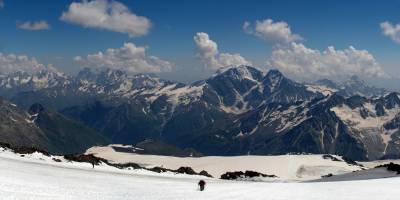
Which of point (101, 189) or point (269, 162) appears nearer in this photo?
point (101, 189)

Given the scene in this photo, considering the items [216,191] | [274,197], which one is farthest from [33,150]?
[274,197]

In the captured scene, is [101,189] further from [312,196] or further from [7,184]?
[312,196]

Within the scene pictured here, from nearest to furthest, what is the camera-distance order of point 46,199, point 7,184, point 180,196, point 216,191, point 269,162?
point 46,199 < point 7,184 < point 180,196 < point 216,191 < point 269,162

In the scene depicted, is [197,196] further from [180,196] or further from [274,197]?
[274,197]

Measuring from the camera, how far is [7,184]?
108 feet

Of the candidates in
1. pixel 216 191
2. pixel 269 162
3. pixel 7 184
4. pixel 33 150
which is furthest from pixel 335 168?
pixel 7 184

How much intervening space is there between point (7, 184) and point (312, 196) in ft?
79.7

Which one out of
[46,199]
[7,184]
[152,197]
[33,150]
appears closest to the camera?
[46,199]

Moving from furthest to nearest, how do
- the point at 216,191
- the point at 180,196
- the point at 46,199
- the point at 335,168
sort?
the point at 335,168 < the point at 216,191 < the point at 180,196 < the point at 46,199

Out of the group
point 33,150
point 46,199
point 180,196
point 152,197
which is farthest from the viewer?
point 33,150

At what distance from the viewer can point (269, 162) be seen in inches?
7672

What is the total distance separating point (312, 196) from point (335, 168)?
489 ft

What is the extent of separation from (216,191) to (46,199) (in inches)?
741

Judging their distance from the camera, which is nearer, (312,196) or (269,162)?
(312,196)
